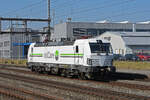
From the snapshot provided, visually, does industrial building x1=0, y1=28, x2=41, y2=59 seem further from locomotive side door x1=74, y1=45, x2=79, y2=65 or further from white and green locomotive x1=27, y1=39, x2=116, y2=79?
locomotive side door x1=74, y1=45, x2=79, y2=65

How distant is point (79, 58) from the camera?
25156mm

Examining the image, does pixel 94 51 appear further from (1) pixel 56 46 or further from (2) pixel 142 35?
(2) pixel 142 35

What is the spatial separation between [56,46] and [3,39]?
76.7m

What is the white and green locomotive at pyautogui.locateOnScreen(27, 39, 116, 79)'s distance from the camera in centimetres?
2407

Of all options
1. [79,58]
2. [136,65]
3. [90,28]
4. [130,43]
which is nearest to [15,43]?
[90,28]

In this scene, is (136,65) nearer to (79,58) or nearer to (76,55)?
(76,55)

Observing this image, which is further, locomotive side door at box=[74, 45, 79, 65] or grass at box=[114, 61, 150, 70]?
grass at box=[114, 61, 150, 70]

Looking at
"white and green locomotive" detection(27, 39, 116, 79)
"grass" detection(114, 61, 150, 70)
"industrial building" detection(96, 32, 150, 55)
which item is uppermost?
"industrial building" detection(96, 32, 150, 55)

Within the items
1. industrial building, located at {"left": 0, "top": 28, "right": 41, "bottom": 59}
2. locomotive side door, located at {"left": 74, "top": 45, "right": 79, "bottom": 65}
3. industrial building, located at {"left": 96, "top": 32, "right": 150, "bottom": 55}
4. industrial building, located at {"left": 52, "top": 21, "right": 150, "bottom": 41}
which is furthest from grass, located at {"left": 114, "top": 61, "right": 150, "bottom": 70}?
industrial building, located at {"left": 52, "top": 21, "right": 150, "bottom": 41}

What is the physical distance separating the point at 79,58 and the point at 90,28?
73874mm

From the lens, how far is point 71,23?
97.3 m

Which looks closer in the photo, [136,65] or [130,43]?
[136,65]

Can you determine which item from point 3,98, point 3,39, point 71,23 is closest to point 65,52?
point 3,98

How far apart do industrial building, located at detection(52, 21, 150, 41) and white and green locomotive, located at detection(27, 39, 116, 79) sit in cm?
6454
